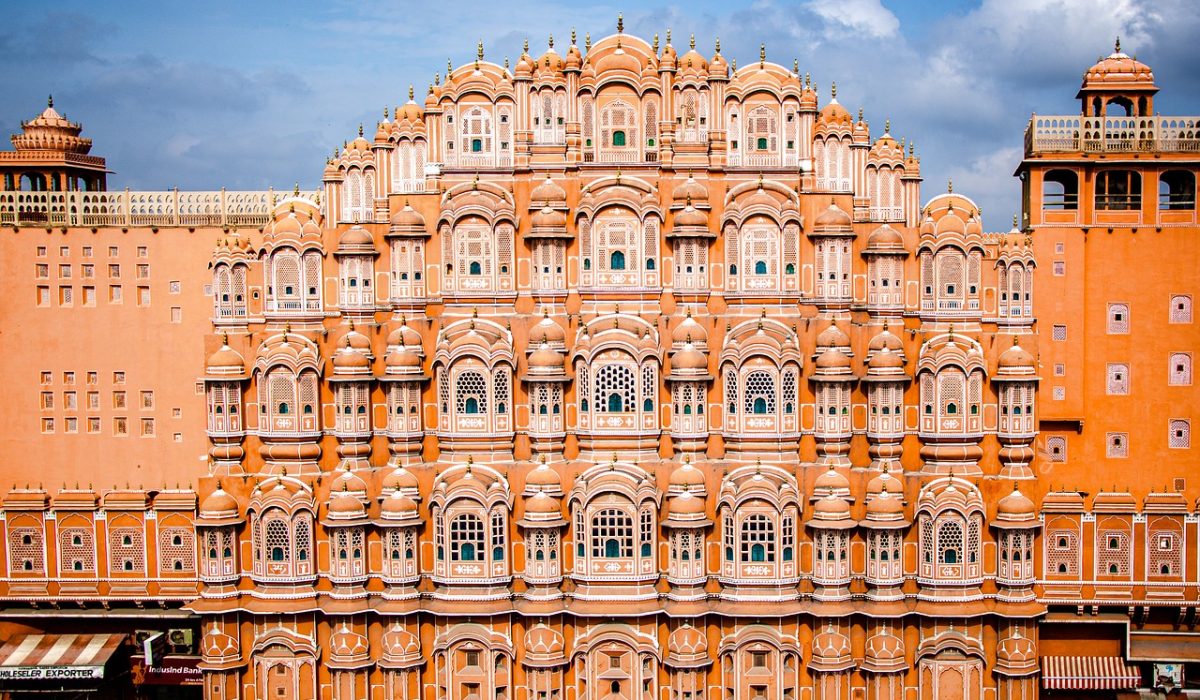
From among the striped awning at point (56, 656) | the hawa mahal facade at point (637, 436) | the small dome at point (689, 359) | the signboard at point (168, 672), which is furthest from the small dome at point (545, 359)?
the striped awning at point (56, 656)

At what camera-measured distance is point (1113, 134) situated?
1628 inches

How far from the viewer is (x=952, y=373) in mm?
35250

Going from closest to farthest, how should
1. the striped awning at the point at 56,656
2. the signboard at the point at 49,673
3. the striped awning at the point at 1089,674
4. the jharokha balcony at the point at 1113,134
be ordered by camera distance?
the striped awning at the point at 1089,674 → the signboard at the point at 49,673 → the striped awning at the point at 56,656 → the jharokha balcony at the point at 1113,134

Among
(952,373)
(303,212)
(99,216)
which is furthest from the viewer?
(99,216)

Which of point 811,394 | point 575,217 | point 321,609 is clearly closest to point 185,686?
point 321,609

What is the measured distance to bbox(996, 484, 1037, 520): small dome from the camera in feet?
113

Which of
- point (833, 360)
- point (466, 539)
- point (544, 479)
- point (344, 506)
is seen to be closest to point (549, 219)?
point (544, 479)

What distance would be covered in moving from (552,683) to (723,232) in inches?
617

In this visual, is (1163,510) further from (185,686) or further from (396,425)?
(185,686)

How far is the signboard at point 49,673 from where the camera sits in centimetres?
3741

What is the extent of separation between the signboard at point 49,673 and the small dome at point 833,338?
2701 centimetres

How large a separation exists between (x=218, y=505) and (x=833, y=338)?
67.9 feet

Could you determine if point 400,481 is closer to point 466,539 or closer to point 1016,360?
point 466,539

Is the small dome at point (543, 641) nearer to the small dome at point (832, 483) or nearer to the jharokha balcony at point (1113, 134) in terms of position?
the small dome at point (832, 483)
